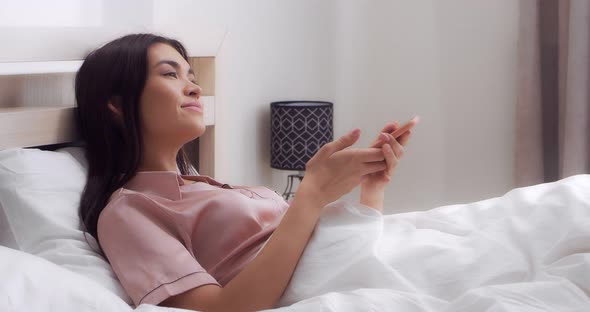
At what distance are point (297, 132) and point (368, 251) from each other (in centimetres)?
160

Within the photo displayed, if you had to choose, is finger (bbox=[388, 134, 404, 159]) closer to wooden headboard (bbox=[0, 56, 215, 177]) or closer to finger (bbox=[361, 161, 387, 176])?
finger (bbox=[361, 161, 387, 176])

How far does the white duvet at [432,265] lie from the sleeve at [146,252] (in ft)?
0.36

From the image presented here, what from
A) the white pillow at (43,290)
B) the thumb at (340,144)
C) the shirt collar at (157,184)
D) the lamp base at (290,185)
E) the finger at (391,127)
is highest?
the finger at (391,127)

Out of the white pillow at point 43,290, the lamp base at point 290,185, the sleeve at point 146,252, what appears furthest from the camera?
the lamp base at point 290,185

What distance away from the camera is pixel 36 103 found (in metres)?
1.67

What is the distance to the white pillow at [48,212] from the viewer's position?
4.04ft

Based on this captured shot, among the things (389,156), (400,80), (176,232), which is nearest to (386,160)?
(389,156)

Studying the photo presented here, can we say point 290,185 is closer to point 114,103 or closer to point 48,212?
point 114,103

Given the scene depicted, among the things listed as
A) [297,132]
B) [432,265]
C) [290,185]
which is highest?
[297,132]

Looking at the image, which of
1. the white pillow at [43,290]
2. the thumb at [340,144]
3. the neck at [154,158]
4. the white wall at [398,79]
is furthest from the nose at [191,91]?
the white wall at [398,79]

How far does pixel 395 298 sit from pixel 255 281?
0.24 m

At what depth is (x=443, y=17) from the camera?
3.17 meters

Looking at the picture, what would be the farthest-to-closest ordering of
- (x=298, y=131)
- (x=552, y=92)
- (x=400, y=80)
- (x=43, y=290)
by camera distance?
(x=400, y=80), (x=552, y=92), (x=298, y=131), (x=43, y=290)

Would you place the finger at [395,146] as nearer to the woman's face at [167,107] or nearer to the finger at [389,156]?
the finger at [389,156]
